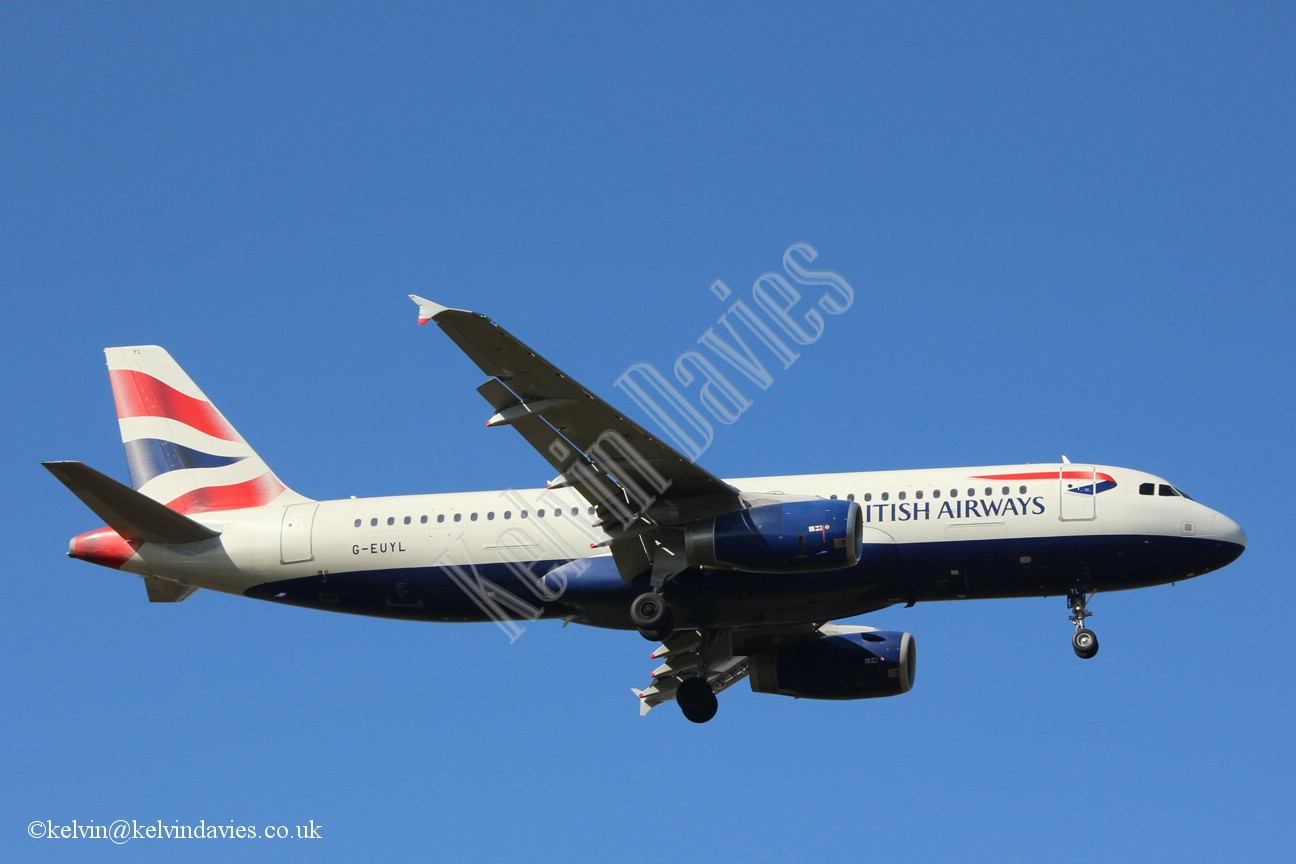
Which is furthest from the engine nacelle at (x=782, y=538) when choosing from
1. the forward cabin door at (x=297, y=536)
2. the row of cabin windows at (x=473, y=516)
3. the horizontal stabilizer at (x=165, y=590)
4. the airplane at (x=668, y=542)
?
the horizontal stabilizer at (x=165, y=590)

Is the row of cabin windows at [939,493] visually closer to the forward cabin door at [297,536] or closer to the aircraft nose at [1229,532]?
the aircraft nose at [1229,532]

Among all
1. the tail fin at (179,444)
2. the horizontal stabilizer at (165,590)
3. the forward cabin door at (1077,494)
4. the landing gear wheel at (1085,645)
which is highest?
the tail fin at (179,444)

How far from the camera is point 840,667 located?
4216cm

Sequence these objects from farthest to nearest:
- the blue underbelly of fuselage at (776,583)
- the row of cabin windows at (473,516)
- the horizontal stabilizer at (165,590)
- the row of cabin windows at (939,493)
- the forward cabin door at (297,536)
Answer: the horizontal stabilizer at (165,590), the forward cabin door at (297,536), the row of cabin windows at (473,516), the row of cabin windows at (939,493), the blue underbelly of fuselage at (776,583)

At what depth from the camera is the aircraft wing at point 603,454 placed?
32.4 metres

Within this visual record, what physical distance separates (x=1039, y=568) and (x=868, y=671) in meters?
6.87

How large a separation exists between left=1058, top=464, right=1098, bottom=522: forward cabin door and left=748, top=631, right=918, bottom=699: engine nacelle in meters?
7.14

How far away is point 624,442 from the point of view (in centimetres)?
3525

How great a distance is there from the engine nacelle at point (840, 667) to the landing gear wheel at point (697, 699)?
1.78 m

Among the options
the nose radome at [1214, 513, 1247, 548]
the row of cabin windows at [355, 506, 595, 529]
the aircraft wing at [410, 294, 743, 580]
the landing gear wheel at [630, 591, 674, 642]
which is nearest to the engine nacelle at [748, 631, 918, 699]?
the landing gear wheel at [630, 591, 674, 642]

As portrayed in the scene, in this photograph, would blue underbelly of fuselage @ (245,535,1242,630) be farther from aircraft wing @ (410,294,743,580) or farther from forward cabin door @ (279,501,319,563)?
aircraft wing @ (410,294,743,580)

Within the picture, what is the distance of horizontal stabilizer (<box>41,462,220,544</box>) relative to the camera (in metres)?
36.7

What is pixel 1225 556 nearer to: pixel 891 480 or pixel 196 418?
pixel 891 480

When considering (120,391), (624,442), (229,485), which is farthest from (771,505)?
(120,391)
